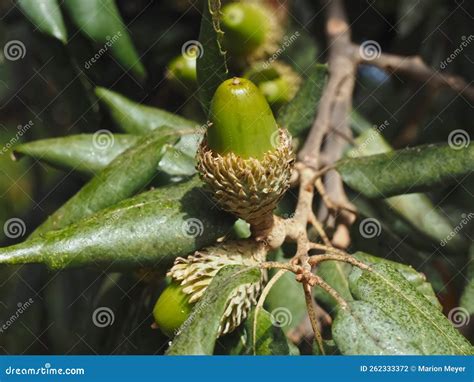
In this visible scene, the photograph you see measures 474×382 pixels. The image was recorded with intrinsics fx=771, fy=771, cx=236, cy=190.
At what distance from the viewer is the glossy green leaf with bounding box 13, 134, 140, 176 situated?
1604 millimetres

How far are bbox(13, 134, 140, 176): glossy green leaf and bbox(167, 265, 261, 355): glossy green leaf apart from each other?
503 mm

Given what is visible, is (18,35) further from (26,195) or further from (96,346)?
(96,346)

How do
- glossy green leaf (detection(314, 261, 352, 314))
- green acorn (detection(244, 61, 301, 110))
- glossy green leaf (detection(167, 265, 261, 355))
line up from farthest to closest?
green acorn (detection(244, 61, 301, 110)), glossy green leaf (detection(314, 261, 352, 314)), glossy green leaf (detection(167, 265, 261, 355))

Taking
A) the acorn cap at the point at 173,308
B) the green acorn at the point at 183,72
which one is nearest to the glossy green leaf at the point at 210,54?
the acorn cap at the point at 173,308

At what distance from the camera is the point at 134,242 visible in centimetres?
130

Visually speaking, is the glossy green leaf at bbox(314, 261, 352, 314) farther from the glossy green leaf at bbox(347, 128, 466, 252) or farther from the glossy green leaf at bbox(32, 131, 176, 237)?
the glossy green leaf at bbox(32, 131, 176, 237)

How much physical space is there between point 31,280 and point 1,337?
168 mm

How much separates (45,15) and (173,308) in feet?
2.52

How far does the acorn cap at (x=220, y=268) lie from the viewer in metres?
1.26

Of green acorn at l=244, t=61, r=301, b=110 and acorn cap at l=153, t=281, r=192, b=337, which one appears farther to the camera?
green acorn at l=244, t=61, r=301, b=110

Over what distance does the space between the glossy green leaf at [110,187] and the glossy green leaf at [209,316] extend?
318 millimetres

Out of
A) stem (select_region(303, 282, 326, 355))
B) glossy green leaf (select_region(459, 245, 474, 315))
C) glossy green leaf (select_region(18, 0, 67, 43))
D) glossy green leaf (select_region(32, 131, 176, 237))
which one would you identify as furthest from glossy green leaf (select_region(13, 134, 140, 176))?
glossy green leaf (select_region(459, 245, 474, 315))

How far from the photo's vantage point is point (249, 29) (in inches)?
75.9
